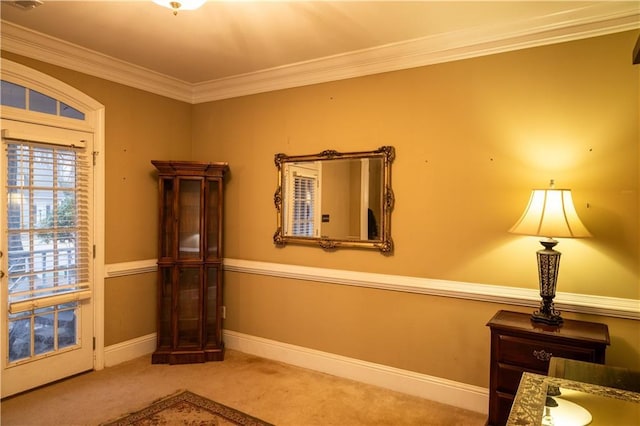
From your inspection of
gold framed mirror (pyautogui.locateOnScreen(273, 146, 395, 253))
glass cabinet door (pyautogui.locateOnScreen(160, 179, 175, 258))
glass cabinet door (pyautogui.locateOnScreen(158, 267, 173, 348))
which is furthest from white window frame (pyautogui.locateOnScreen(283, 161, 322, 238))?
glass cabinet door (pyautogui.locateOnScreen(158, 267, 173, 348))

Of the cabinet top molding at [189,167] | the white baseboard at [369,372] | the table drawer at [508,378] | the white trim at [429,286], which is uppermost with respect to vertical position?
the cabinet top molding at [189,167]

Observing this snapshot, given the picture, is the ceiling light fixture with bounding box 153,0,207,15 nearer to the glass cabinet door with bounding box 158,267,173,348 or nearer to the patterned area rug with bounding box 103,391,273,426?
the glass cabinet door with bounding box 158,267,173,348

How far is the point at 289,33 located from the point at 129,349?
3.06 metres

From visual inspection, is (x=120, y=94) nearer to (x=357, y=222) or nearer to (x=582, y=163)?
(x=357, y=222)

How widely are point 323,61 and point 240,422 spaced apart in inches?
110

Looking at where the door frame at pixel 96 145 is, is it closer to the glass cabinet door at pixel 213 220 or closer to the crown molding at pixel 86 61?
the crown molding at pixel 86 61

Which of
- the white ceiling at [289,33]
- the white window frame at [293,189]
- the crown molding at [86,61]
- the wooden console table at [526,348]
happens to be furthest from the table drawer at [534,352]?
the crown molding at [86,61]

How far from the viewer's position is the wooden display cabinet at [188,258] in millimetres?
3709

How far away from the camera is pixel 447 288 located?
297 centimetres

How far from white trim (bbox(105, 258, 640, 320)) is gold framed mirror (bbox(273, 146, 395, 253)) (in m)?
0.25

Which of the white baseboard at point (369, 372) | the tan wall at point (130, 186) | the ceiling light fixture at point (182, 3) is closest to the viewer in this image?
the ceiling light fixture at point (182, 3)

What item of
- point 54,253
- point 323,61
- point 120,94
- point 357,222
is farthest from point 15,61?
point 357,222

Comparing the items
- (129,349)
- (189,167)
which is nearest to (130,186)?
(189,167)

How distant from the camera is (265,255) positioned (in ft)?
12.7
